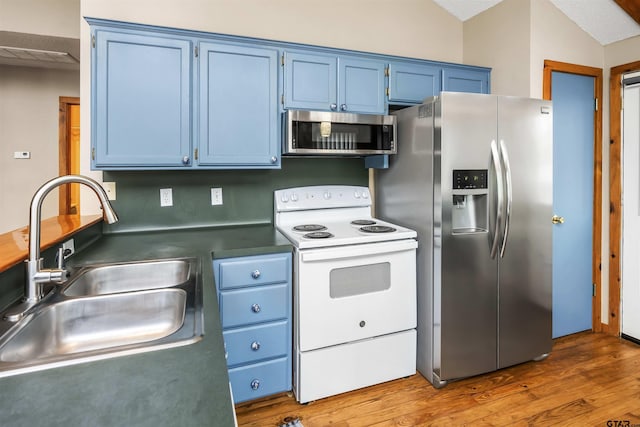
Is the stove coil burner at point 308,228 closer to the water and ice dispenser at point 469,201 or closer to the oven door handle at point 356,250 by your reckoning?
the oven door handle at point 356,250

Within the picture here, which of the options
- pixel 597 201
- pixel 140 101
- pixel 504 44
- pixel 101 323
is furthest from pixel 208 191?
pixel 597 201

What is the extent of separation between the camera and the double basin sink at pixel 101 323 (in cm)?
90

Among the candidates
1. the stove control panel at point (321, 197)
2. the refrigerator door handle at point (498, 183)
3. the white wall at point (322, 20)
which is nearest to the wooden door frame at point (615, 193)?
the white wall at point (322, 20)

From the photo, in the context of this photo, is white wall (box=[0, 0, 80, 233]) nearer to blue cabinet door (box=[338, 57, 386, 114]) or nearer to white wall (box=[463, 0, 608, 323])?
blue cabinet door (box=[338, 57, 386, 114])

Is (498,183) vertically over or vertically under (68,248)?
over

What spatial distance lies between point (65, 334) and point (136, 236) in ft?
3.98

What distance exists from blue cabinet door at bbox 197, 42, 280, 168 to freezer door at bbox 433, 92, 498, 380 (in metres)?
1.04

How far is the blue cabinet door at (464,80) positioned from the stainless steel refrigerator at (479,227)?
63cm

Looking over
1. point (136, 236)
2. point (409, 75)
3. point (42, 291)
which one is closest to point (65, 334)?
point (42, 291)

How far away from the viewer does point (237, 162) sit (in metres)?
2.27

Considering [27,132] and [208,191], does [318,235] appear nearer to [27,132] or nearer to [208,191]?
[208,191]

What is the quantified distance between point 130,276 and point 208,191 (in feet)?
3.33

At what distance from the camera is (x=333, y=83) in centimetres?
247

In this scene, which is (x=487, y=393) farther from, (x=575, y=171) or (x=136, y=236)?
(x=136, y=236)
